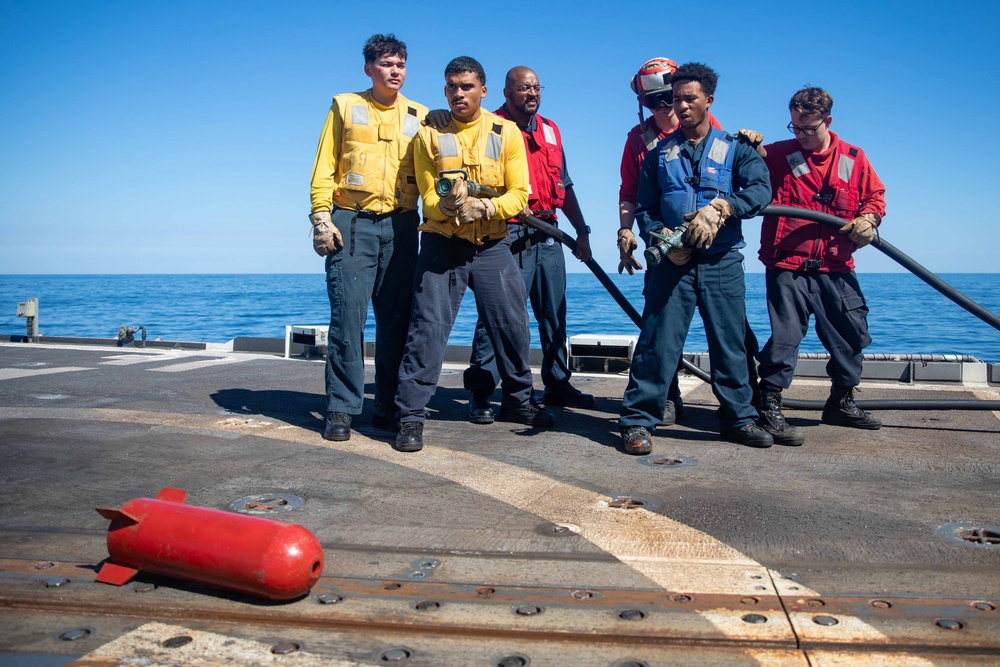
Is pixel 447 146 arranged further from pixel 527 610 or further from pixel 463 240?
pixel 527 610

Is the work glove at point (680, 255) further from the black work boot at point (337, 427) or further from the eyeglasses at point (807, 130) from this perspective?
the black work boot at point (337, 427)

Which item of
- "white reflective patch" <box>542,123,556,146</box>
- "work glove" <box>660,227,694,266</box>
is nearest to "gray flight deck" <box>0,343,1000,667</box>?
"work glove" <box>660,227,694,266</box>

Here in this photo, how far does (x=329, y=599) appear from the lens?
2.15m

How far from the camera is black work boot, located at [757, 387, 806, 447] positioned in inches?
166

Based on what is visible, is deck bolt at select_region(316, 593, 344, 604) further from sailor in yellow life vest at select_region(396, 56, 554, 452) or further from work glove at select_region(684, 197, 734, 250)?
work glove at select_region(684, 197, 734, 250)

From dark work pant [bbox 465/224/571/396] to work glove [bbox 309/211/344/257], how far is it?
41.8 inches

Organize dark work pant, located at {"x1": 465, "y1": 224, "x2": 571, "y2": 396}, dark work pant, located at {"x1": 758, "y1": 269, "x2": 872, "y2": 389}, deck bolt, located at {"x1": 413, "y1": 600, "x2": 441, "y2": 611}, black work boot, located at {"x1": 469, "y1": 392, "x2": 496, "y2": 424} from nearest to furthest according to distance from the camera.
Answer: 1. deck bolt, located at {"x1": 413, "y1": 600, "x2": 441, "y2": 611}
2. dark work pant, located at {"x1": 758, "y1": 269, "x2": 872, "y2": 389}
3. black work boot, located at {"x1": 469, "y1": 392, "x2": 496, "y2": 424}
4. dark work pant, located at {"x1": 465, "y1": 224, "x2": 571, "y2": 396}

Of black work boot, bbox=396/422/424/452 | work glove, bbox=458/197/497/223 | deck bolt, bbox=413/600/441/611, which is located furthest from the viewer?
work glove, bbox=458/197/497/223

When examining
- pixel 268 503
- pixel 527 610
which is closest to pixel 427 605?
pixel 527 610

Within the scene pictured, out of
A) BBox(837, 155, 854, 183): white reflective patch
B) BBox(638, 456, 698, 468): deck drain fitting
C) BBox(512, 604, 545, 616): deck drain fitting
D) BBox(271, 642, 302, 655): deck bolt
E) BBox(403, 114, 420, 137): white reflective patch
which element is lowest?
BBox(271, 642, 302, 655): deck bolt

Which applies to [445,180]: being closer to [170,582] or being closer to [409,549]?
[409,549]

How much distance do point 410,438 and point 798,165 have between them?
2.58m

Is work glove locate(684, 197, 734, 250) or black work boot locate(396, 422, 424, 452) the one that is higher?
work glove locate(684, 197, 734, 250)

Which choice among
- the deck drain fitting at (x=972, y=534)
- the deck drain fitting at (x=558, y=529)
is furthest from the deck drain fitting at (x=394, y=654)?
the deck drain fitting at (x=972, y=534)
